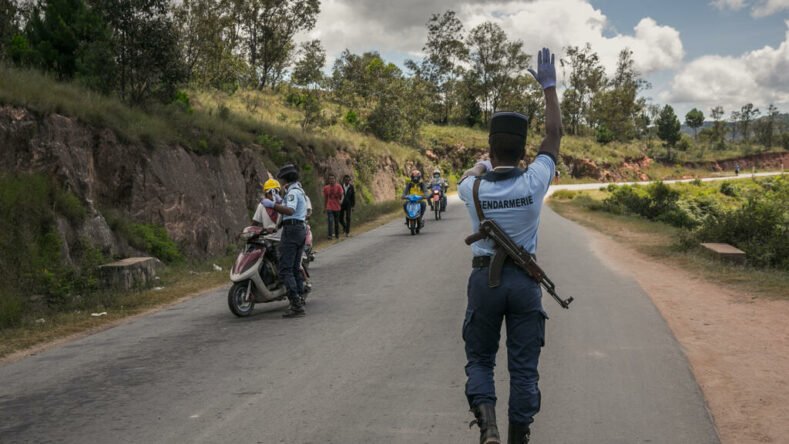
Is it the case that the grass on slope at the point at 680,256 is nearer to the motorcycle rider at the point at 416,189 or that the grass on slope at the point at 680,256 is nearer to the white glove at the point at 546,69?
the motorcycle rider at the point at 416,189

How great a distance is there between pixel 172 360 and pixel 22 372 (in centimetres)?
148

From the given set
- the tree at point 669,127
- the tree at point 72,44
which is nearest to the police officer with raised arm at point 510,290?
the tree at point 72,44

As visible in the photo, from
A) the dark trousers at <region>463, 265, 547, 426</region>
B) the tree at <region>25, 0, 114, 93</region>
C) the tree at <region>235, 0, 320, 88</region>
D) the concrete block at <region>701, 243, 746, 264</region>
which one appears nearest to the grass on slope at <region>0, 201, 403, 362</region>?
the tree at <region>25, 0, 114, 93</region>

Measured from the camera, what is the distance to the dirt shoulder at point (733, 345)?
5.16 meters

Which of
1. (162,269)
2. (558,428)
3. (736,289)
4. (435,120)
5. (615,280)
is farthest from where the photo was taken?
(435,120)

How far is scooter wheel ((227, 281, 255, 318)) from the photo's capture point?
31.4 ft

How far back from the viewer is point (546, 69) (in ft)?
14.1

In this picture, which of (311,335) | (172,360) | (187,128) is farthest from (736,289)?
(187,128)

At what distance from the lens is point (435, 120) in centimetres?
8825

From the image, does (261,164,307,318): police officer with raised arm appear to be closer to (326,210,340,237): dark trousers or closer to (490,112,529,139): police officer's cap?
(490,112,529,139): police officer's cap

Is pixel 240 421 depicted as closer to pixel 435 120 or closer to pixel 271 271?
pixel 271 271

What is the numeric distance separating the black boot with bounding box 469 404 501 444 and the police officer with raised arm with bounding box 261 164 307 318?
5710 mm

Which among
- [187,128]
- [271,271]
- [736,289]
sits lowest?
[736,289]

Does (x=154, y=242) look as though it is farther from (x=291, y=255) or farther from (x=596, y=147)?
(x=596, y=147)
